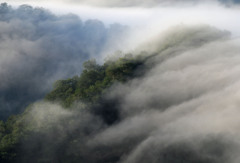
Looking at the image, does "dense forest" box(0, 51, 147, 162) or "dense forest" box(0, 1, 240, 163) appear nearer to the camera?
"dense forest" box(0, 51, 147, 162)

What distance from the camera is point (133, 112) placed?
47.4 metres

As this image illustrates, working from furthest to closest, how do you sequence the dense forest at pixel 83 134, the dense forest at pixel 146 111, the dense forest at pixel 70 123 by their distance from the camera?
the dense forest at pixel 146 111, the dense forest at pixel 83 134, the dense forest at pixel 70 123

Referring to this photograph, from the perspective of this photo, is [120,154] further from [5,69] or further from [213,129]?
[5,69]

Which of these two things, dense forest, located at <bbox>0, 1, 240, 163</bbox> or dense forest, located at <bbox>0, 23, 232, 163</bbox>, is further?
dense forest, located at <bbox>0, 1, 240, 163</bbox>

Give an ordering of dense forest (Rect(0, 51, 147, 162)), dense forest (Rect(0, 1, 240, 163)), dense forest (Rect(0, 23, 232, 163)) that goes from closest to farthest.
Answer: dense forest (Rect(0, 51, 147, 162)) < dense forest (Rect(0, 23, 232, 163)) < dense forest (Rect(0, 1, 240, 163))

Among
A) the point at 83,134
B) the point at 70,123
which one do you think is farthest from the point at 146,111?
the point at 70,123

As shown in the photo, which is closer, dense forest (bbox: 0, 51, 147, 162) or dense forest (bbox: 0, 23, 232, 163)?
dense forest (bbox: 0, 51, 147, 162)

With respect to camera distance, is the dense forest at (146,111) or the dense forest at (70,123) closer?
the dense forest at (70,123)

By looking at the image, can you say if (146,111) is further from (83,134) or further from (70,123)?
(70,123)

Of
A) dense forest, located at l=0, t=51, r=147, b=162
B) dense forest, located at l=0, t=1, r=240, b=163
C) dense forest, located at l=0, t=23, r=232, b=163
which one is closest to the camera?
dense forest, located at l=0, t=51, r=147, b=162

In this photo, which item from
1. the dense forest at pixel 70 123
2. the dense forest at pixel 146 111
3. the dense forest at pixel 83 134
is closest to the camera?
the dense forest at pixel 70 123

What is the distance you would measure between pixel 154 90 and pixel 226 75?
22.6m

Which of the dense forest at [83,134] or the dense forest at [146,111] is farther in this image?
the dense forest at [146,111]

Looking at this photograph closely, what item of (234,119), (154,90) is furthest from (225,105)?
(154,90)
